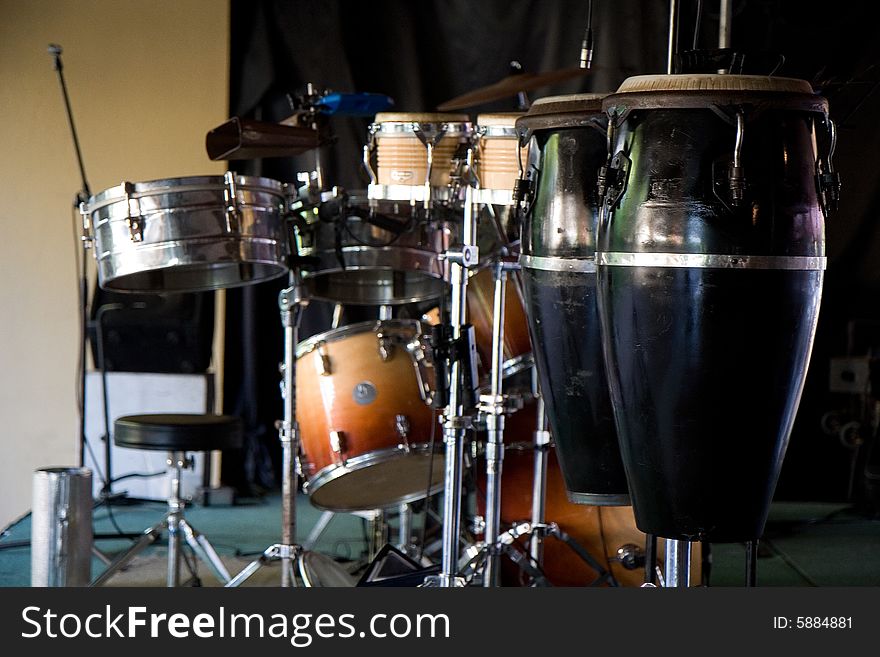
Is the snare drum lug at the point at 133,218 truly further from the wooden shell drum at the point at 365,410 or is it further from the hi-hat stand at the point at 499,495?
the hi-hat stand at the point at 499,495

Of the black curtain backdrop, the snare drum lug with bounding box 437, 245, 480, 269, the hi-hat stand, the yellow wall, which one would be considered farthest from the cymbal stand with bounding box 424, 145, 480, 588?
the yellow wall

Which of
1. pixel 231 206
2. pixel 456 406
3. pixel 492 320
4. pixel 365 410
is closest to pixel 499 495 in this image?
pixel 456 406

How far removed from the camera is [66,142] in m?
5.44

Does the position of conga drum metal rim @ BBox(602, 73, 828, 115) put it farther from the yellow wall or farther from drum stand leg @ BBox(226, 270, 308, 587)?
the yellow wall

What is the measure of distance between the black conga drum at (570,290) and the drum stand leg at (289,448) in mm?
1249

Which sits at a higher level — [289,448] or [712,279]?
[712,279]

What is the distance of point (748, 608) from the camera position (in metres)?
1.86

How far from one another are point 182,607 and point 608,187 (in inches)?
40.5

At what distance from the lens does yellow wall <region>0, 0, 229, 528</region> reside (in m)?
5.41

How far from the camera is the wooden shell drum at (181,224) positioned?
9.53 feet

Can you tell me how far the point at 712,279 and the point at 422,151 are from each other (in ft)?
4.52

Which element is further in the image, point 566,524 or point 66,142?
point 66,142

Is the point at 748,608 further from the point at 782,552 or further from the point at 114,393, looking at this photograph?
the point at 114,393

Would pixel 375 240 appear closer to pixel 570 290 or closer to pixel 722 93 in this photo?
pixel 570 290
